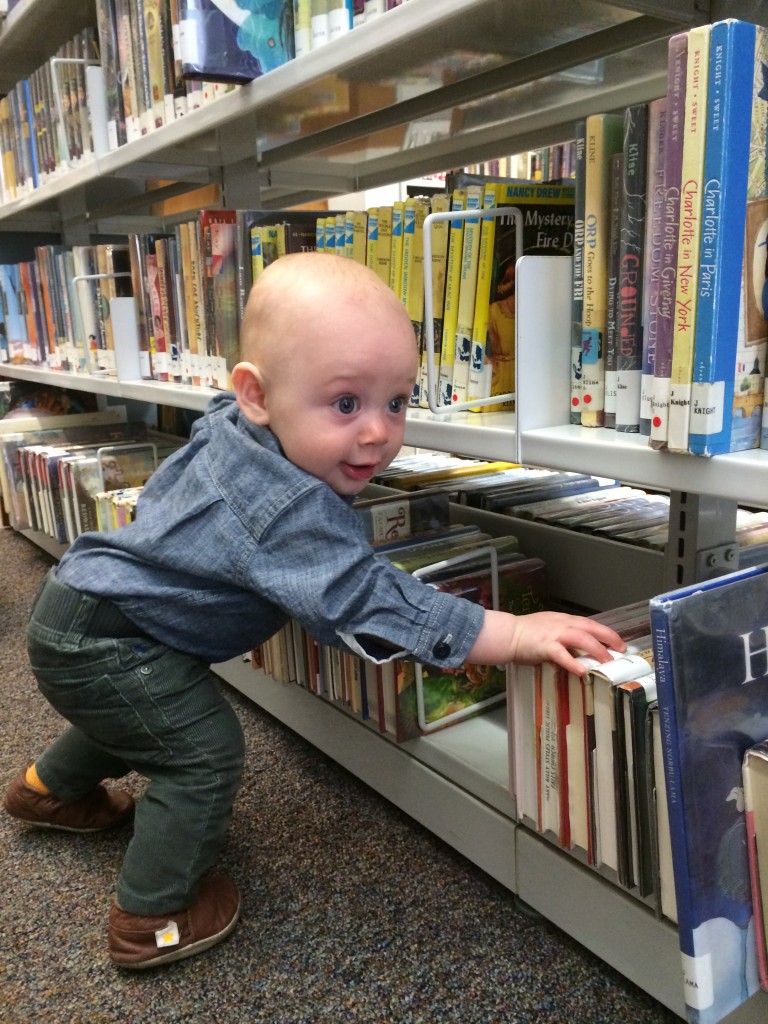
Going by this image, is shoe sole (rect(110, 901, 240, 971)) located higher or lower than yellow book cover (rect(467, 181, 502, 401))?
lower

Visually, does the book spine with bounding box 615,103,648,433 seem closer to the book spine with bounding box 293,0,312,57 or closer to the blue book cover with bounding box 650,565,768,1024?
the blue book cover with bounding box 650,565,768,1024

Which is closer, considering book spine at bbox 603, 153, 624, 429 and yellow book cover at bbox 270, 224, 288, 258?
book spine at bbox 603, 153, 624, 429

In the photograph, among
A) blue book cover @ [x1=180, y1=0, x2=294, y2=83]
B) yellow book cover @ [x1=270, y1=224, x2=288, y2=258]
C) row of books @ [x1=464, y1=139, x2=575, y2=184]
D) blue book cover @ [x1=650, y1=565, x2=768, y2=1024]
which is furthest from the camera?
row of books @ [x1=464, y1=139, x2=575, y2=184]

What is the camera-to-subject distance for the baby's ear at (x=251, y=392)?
880 mm

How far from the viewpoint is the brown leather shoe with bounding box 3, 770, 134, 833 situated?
121cm

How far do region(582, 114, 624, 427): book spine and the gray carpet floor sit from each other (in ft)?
2.02

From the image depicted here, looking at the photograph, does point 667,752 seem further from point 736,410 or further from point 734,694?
point 736,410

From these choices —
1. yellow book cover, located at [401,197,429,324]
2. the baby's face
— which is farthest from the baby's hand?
yellow book cover, located at [401,197,429,324]

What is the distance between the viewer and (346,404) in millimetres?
851

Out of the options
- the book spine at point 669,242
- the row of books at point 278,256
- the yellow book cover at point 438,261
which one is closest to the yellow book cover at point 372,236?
the row of books at point 278,256

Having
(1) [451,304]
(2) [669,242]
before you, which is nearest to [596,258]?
(2) [669,242]

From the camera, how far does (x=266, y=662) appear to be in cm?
142

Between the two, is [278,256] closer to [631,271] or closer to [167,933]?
[631,271]

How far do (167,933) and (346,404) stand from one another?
0.65 meters
